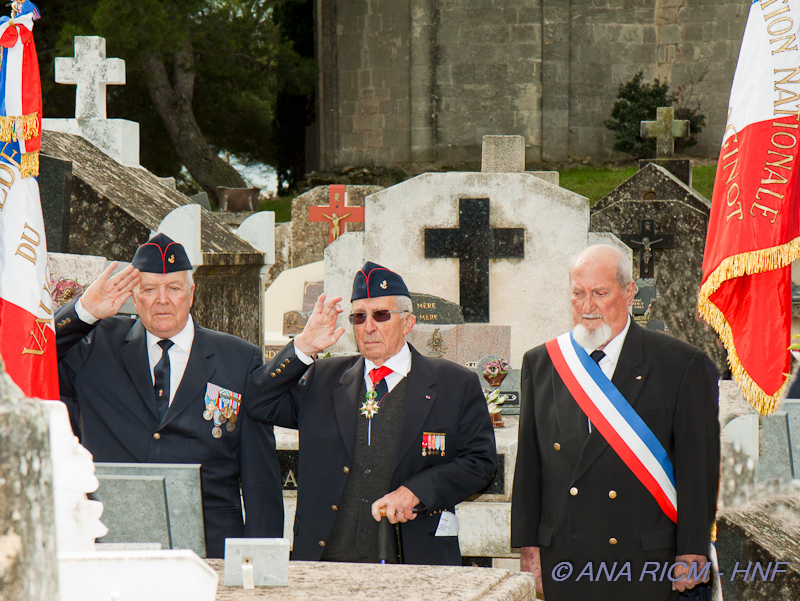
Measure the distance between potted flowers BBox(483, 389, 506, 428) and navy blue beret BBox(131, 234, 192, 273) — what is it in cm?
201

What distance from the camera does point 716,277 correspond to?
3650mm

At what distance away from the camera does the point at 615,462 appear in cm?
311

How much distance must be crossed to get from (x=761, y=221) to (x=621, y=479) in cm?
123

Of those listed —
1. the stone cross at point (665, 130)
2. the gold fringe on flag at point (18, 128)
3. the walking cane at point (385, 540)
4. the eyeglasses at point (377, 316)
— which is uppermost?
the stone cross at point (665, 130)

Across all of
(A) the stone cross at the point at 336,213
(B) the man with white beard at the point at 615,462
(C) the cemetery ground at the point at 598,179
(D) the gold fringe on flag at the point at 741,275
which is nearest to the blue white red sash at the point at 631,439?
(B) the man with white beard at the point at 615,462

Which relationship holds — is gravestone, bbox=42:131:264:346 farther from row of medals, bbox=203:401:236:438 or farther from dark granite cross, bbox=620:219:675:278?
dark granite cross, bbox=620:219:675:278

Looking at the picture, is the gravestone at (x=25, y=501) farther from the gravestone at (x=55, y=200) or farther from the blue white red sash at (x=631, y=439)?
the gravestone at (x=55, y=200)

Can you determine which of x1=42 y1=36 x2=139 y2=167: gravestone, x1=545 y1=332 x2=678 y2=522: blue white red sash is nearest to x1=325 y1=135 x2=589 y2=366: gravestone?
x1=42 y1=36 x2=139 y2=167: gravestone

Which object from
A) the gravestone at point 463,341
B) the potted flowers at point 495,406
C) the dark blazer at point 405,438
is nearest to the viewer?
the dark blazer at point 405,438

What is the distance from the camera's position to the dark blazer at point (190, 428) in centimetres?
329

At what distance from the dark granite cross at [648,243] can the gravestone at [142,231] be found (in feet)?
16.7

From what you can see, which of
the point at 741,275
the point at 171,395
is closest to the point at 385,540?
the point at 171,395

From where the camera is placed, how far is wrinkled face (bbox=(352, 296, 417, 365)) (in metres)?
3.31

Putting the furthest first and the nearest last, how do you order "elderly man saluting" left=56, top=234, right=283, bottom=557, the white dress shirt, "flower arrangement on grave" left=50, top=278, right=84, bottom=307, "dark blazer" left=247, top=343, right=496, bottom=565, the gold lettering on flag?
"flower arrangement on grave" left=50, top=278, right=84, bottom=307
the gold lettering on flag
the white dress shirt
"elderly man saluting" left=56, top=234, right=283, bottom=557
"dark blazer" left=247, top=343, right=496, bottom=565
